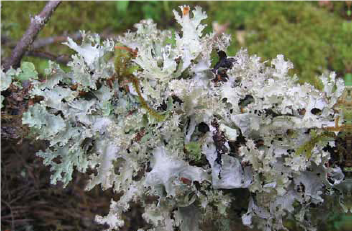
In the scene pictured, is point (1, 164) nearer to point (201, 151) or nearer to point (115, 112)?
point (115, 112)

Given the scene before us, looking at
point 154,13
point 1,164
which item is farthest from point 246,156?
point 154,13

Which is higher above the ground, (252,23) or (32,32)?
(252,23)

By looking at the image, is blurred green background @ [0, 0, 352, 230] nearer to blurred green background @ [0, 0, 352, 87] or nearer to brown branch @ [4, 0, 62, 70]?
blurred green background @ [0, 0, 352, 87]

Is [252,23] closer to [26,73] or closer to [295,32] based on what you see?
[295,32]

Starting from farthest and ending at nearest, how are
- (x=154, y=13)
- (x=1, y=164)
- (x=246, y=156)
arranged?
1. (x=154, y=13)
2. (x=1, y=164)
3. (x=246, y=156)

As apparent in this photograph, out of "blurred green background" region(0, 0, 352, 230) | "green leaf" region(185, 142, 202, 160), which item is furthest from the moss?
"green leaf" region(185, 142, 202, 160)

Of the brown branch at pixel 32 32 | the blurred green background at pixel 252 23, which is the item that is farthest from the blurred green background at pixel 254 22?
the brown branch at pixel 32 32

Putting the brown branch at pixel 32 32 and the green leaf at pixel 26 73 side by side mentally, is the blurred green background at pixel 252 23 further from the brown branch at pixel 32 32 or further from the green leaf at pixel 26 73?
the green leaf at pixel 26 73

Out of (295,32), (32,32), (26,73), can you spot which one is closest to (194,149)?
(26,73)
